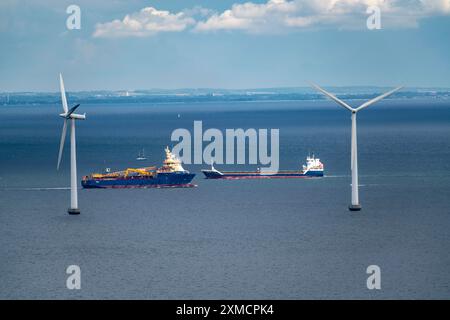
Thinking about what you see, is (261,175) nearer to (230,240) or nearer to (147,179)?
(147,179)

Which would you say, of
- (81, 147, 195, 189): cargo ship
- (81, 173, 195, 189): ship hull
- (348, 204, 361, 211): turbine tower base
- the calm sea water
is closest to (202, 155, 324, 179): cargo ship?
the calm sea water

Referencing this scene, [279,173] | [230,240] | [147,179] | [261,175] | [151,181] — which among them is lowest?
[230,240]

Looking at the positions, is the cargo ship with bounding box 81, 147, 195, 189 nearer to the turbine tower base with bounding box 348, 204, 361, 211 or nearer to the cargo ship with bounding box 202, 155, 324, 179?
the cargo ship with bounding box 202, 155, 324, 179

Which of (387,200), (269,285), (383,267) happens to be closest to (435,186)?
(387,200)

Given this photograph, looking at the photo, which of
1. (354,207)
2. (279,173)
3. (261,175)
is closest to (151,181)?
(261,175)

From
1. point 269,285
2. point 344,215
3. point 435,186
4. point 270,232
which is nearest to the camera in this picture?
point 269,285

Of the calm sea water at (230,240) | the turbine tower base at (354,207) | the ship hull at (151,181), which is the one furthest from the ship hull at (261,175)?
the turbine tower base at (354,207)

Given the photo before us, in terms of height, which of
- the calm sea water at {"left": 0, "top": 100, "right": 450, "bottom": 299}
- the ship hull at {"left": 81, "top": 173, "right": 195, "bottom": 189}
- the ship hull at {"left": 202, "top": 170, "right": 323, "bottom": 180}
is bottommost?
the calm sea water at {"left": 0, "top": 100, "right": 450, "bottom": 299}
